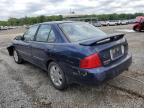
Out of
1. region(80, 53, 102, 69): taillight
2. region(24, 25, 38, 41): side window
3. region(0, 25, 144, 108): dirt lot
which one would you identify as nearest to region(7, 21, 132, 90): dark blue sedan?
region(80, 53, 102, 69): taillight

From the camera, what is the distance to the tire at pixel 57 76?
13.3 feet

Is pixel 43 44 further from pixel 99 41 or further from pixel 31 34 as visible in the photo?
pixel 99 41

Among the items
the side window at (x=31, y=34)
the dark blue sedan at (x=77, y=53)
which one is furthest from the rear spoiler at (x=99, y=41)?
the side window at (x=31, y=34)

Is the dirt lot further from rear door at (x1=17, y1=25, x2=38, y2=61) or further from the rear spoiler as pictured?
the rear spoiler

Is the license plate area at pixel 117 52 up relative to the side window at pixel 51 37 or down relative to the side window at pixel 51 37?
down

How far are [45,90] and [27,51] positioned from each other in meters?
1.73

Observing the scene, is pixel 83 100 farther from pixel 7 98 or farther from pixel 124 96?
pixel 7 98

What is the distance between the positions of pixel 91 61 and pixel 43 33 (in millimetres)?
1893

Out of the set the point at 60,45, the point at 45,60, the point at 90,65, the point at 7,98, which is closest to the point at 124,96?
the point at 90,65

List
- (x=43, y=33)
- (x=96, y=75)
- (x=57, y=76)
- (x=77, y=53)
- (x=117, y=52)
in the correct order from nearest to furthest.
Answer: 1. (x=96, y=75)
2. (x=77, y=53)
3. (x=117, y=52)
4. (x=57, y=76)
5. (x=43, y=33)

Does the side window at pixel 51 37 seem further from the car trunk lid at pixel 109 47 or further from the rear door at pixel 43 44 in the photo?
the car trunk lid at pixel 109 47

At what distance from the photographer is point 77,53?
347 cm

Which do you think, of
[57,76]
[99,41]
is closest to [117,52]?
[99,41]

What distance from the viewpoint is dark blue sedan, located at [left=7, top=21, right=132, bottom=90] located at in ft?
11.2
